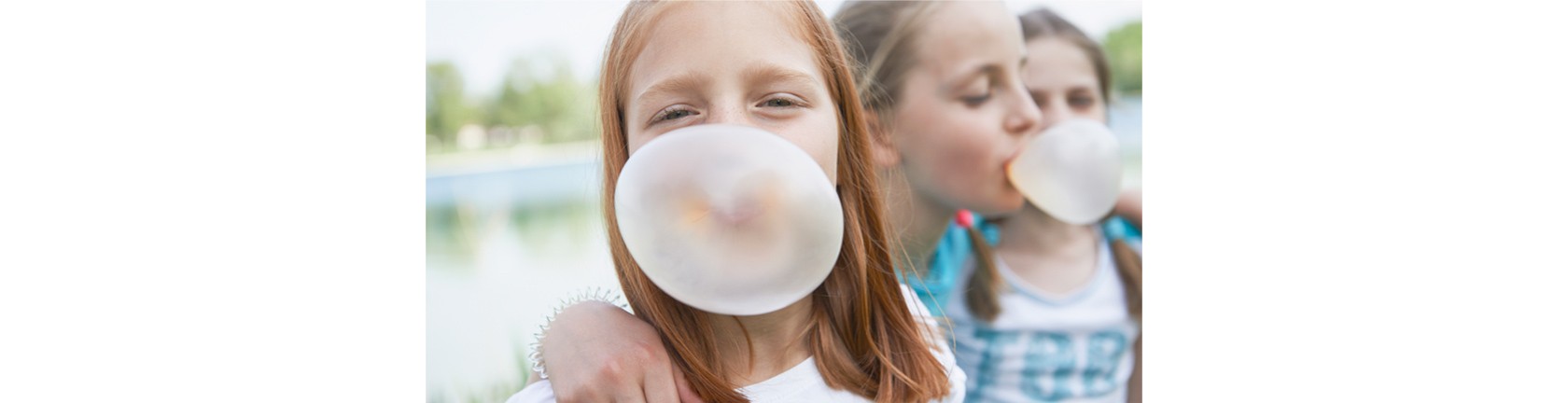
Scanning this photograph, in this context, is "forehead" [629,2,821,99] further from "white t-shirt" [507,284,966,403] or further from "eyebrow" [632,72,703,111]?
"white t-shirt" [507,284,966,403]

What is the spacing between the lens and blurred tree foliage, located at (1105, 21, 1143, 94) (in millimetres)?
1829

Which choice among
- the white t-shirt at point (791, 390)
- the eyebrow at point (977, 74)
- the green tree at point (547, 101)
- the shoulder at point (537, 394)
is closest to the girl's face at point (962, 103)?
the eyebrow at point (977, 74)

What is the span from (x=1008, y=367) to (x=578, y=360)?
2.21 feet

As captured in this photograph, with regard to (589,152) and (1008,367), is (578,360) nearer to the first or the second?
(589,152)

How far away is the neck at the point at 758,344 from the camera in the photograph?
64.9 inches

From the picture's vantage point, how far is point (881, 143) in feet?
5.76

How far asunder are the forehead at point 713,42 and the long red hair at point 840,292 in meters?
0.02

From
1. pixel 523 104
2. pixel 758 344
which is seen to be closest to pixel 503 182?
pixel 523 104

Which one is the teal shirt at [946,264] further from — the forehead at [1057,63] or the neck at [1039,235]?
the forehead at [1057,63]

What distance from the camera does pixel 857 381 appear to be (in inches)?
66.1

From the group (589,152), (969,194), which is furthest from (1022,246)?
(589,152)

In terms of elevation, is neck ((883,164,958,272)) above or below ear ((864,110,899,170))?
below

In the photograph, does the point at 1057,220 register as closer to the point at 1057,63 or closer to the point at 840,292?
the point at 1057,63

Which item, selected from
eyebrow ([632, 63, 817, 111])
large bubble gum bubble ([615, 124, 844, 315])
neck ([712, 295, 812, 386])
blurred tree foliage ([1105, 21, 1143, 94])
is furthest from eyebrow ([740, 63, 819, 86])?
blurred tree foliage ([1105, 21, 1143, 94])
